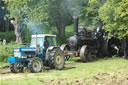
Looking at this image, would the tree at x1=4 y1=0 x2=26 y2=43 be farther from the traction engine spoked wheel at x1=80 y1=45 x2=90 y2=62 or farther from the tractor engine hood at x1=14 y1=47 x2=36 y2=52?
the tractor engine hood at x1=14 y1=47 x2=36 y2=52

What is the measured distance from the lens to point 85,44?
57.7ft

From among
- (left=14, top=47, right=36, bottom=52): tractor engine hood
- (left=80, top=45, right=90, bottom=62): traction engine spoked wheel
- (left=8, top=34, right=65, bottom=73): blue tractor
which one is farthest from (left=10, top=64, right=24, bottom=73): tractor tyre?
(left=80, top=45, right=90, bottom=62): traction engine spoked wheel

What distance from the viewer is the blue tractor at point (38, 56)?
11.0 meters

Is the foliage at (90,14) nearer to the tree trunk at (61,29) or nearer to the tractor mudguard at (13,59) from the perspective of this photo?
the tree trunk at (61,29)

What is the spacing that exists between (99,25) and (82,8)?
2.37 m

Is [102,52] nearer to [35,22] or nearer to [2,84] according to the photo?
[35,22]

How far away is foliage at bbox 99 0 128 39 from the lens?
14.5 meters

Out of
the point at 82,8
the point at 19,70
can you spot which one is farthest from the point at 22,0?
the point at 19,70

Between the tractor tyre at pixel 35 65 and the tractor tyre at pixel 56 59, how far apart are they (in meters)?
0.77

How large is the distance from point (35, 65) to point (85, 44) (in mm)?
7232

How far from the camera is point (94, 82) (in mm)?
7965

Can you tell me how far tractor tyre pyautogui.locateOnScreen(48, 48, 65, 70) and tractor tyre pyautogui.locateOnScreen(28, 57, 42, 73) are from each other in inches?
30.3

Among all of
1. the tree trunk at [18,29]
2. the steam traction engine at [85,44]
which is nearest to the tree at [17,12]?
the tree trunk at [18,29]

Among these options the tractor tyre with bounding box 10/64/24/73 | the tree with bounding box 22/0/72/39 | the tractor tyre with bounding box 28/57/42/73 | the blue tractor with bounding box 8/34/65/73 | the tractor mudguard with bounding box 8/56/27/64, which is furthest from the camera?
the tree with bounding box 22/0/72/39
